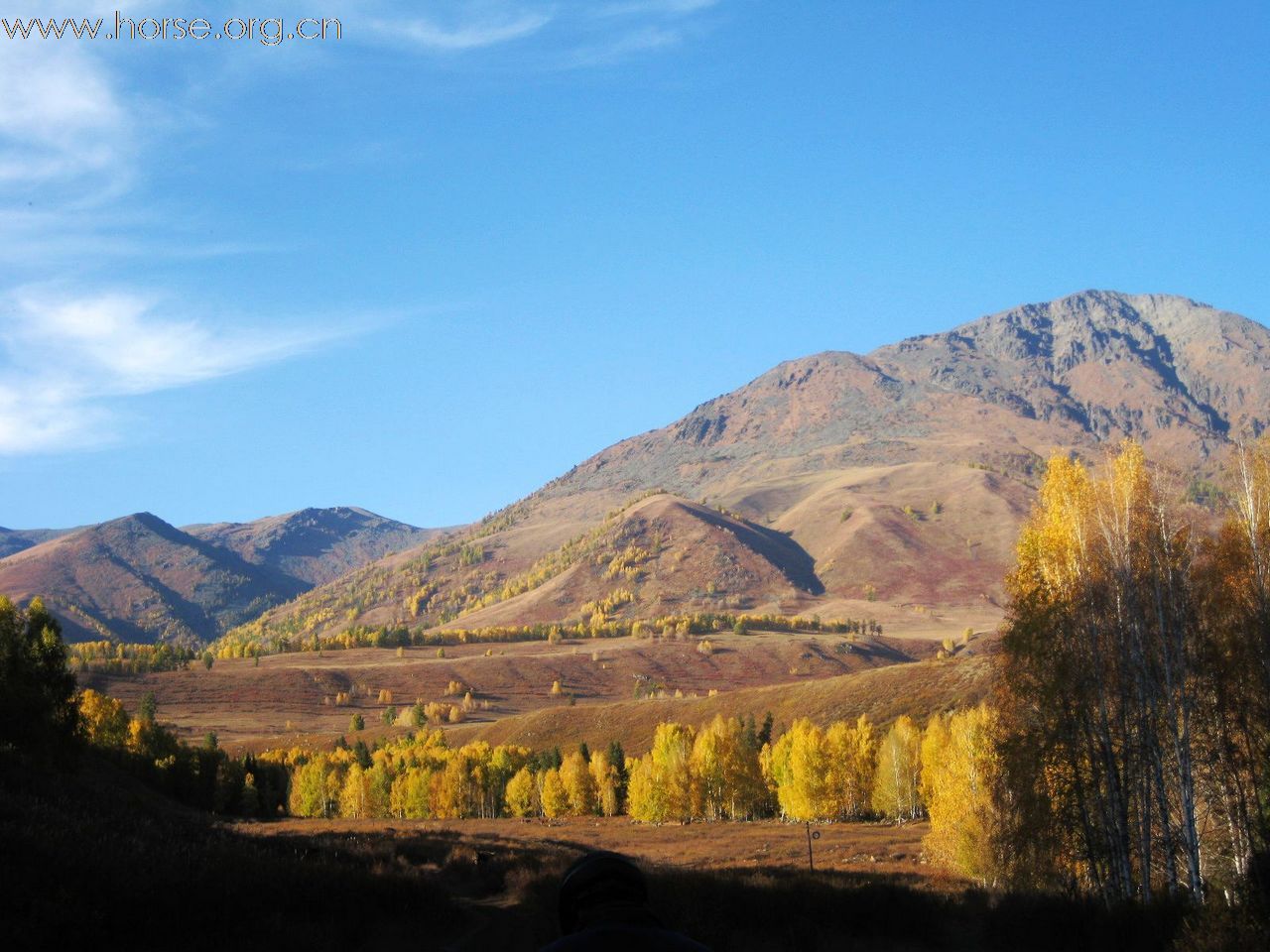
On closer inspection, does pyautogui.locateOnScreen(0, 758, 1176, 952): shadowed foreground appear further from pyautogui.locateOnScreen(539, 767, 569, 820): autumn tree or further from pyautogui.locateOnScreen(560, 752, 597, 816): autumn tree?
pyautogui.locateOnScreen(560, 752, 597, 816): autumn tree

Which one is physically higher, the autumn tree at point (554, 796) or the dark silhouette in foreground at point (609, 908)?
the dark silhouette in foreground at point (609, 908)

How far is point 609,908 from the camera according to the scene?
4.79m

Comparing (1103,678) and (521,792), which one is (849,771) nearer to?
(521,792)

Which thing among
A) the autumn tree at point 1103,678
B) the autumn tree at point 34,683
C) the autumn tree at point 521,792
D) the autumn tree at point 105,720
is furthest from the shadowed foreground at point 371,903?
the autumn tree at point 521,792

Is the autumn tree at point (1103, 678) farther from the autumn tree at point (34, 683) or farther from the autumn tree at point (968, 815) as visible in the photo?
the autumn tree at point (34, 683)

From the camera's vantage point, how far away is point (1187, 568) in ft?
104

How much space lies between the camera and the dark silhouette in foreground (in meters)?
4.50

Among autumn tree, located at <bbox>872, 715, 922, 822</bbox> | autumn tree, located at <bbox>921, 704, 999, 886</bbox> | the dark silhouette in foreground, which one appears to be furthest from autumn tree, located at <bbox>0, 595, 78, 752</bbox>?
autumn tree, located at <bbox>872, 715, 922, 822</bbox>

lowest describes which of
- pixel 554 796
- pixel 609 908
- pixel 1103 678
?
pixel 554 796

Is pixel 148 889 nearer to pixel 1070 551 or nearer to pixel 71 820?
pixel 71 820

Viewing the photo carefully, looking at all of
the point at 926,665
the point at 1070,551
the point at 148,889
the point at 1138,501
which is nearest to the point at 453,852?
the point at 148,889

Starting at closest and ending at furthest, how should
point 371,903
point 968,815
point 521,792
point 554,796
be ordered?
point 371,903 → point 968,815 → point 554,796 → point 521,792

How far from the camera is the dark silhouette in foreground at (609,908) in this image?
14.8 feet

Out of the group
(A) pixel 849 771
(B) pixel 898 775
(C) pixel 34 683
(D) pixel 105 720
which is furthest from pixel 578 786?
(C) pixel 34 683
